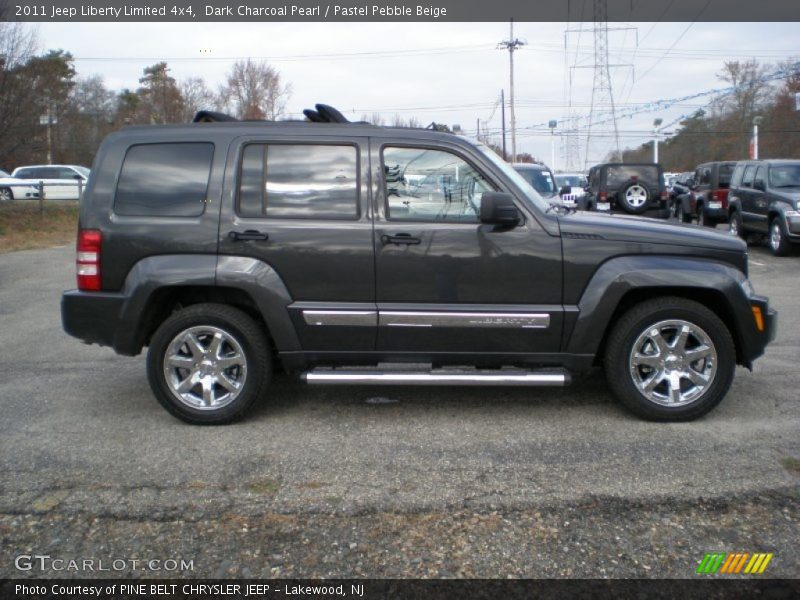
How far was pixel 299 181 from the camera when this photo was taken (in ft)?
Answer: 16.0

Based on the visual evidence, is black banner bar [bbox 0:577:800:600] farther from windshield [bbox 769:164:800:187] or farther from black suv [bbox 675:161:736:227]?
black suv [bbox 675:161:736:227]

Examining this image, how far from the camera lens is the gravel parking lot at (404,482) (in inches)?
127

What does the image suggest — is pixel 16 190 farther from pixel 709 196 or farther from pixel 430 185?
pixel 430 185

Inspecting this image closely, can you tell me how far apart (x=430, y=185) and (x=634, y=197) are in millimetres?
12486

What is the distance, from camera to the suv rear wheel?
16188 mm

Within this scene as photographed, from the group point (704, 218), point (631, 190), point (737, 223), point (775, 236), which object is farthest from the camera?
point (704, 218)

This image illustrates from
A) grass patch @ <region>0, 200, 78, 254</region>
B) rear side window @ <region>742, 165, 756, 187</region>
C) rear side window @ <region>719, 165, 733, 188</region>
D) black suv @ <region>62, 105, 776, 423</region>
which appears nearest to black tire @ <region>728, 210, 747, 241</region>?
rear side window @ <region>742, 165, 756, 187</region>

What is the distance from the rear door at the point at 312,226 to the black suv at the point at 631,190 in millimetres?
12019

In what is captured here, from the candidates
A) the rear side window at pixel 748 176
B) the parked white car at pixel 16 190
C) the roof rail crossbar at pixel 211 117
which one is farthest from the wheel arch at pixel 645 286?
the parked white car at pixel 16 190

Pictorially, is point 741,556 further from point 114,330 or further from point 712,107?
point 712,107

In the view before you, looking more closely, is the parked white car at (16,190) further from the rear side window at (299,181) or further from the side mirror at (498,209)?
the side mirror at (498,209)

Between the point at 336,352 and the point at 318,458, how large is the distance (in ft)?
2.67

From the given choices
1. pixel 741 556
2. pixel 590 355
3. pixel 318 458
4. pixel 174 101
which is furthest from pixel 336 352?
pixel 174 101

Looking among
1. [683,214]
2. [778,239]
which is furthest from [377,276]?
[683,214]
